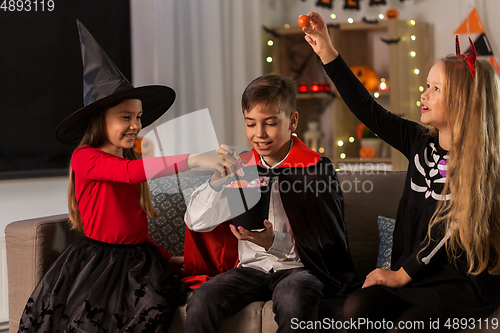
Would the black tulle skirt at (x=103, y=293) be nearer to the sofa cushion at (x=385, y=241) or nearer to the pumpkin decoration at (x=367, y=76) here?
the sofa cushion at (x=385, y=241)

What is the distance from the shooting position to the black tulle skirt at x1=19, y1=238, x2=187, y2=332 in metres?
1.33

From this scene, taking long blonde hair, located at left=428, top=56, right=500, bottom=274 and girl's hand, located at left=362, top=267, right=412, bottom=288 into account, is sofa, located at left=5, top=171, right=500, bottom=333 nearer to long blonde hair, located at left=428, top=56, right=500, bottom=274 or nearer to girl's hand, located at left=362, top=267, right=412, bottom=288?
girl's hand, located at left=362, top=267, right=412, bottom=288

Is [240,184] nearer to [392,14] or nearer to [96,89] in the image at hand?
[96,89]

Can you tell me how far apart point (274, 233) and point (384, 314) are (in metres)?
0.42

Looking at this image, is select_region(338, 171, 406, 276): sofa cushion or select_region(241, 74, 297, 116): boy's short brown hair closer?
select_region(241, 74, 297, 116): boy's short brown hair

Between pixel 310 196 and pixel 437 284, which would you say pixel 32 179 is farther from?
pixel 437 284

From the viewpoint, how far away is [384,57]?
376cm

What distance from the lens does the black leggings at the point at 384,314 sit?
1.19m

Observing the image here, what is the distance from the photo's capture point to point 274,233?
1.48m

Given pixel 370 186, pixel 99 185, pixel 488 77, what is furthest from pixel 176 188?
pixel 488 77

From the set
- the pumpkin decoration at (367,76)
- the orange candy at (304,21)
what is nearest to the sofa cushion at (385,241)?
the orange candy at (304,21)

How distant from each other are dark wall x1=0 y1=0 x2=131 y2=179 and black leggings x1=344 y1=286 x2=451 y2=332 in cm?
185

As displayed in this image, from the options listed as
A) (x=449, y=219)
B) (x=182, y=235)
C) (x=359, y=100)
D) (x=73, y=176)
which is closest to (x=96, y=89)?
(x=73, y=176)

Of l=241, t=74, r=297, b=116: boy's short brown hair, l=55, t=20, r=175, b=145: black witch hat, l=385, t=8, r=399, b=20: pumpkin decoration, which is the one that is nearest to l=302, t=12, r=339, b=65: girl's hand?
l=241, t=74, r=297, b=116: boy's short brown hair
